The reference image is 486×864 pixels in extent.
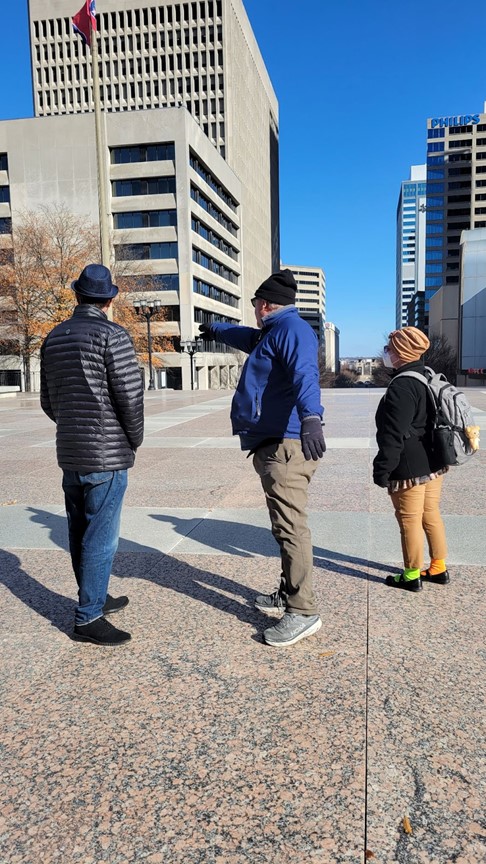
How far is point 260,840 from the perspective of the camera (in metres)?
1.87

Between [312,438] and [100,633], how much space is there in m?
1.53

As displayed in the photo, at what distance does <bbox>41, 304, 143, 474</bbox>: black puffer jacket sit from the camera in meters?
3.06

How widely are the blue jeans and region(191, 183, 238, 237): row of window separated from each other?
190 ft

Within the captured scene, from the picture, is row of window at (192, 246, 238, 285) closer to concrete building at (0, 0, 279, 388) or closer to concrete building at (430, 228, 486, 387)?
concrete building at (0, 0, 279, 388)

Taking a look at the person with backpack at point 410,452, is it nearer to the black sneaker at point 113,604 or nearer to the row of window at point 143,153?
the black sneaker at point 113,604

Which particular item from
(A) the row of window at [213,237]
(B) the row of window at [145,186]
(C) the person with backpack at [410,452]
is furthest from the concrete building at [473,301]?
(C) the person with backpack at [410,452]

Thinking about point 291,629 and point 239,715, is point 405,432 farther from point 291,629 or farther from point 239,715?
point 239,715

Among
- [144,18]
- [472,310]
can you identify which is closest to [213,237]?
[472,310]

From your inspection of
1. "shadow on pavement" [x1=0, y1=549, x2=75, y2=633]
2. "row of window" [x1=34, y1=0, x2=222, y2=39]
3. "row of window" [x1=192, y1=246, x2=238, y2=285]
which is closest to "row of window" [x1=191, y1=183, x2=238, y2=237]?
"row of window" [x1=192, y1=246, x2=238, y2=285]

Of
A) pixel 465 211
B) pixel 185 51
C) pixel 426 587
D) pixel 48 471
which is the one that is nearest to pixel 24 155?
pixel 185 51

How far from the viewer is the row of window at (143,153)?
54.2 metres

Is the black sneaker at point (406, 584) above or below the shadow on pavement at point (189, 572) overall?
above

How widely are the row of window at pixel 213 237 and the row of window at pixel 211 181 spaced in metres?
4.68

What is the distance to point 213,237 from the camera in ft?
218
